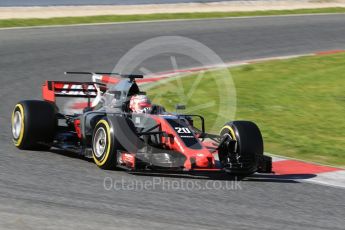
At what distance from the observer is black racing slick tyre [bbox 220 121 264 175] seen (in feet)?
31.8

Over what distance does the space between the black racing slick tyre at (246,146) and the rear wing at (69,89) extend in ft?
8.86

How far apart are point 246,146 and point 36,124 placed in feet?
9.50

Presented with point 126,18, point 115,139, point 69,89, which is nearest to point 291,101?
point 69,89

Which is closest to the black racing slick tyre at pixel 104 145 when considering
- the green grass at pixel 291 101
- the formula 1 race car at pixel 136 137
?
the formula 1 race car at pixel 136 137

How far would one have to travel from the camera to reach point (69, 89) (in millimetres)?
12094

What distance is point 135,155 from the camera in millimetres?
9562

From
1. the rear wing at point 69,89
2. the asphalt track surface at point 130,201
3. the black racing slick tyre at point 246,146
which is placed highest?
the rear wing at point 69,89

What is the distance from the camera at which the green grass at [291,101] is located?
12.3 metres

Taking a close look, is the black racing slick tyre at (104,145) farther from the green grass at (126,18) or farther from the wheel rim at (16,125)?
the green grass at (126,18)

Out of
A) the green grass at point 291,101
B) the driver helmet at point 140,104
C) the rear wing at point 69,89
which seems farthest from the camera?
the green grass at point 291,101

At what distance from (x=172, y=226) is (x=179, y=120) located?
2.82 meters

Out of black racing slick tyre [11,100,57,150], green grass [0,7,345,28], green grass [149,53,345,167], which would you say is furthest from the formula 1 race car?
green grass [0,7,345,28]

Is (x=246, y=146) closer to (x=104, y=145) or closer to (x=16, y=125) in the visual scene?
(x=104, y=145)

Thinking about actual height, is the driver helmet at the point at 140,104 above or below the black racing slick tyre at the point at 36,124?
above
